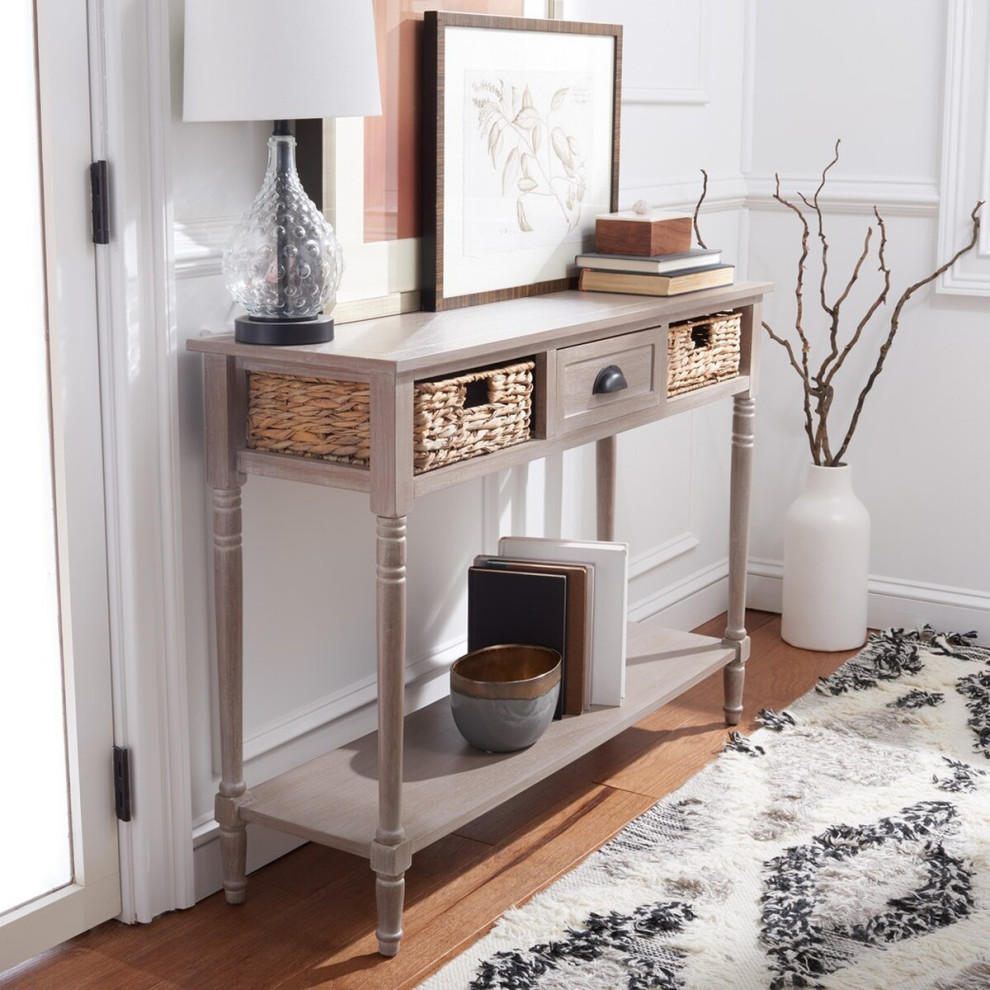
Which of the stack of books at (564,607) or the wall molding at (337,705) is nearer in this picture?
the wall molding at (337,705)

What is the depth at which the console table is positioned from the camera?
6.29 feet

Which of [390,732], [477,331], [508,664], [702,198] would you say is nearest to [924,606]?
[702,198]

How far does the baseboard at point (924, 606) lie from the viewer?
356 centimetres

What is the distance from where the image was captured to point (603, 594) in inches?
102

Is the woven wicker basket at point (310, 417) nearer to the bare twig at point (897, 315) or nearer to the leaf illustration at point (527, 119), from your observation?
the leaf illustration at point (527, 119)

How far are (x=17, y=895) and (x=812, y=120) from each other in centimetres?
268

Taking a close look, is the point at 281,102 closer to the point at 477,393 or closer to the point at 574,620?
the point at 477,393

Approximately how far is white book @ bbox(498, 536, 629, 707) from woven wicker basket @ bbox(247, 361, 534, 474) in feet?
1.63

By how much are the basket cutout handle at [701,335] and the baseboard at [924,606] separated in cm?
124

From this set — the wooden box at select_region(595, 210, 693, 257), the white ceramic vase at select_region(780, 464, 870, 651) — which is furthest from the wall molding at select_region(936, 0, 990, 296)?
the wooden box at select_region(595, 210, 693, 257)

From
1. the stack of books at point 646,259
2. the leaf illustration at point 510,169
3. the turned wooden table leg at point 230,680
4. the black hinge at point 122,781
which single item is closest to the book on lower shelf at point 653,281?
the stack of books at point 646,259

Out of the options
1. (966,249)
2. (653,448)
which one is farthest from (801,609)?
(966,249)

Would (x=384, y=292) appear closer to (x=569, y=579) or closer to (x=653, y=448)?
(x=569, y=579)

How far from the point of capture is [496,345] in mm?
2031
